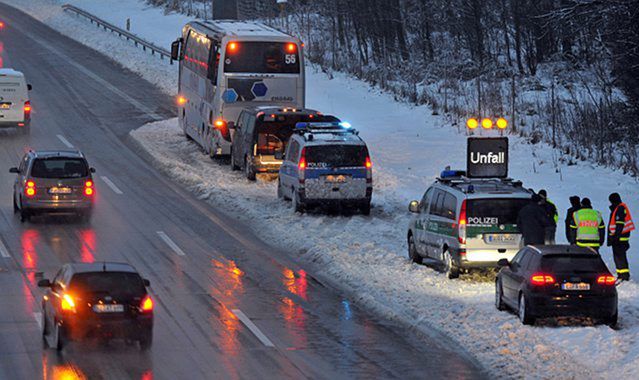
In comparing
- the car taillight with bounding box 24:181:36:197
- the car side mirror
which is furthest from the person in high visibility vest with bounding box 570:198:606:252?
the car taillight with bounding box 24:181:36:197

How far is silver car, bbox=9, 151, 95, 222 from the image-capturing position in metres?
32.1

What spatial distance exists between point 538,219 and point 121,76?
42765 mm

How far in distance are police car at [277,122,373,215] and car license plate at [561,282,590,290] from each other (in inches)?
501

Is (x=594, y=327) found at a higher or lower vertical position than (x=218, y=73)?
lower

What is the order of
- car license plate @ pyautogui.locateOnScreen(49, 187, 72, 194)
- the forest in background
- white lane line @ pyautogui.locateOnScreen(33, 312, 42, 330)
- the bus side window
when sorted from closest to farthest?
white lane line @ pyautogui.locateOnScreen(33, 312, 42, 330) → car license plate @ pyautogui.locateOnScreen(49, 187, 72, 194) → the forest in background → the bus side window

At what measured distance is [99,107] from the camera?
53969mm

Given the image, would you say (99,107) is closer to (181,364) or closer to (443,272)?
(443,272)

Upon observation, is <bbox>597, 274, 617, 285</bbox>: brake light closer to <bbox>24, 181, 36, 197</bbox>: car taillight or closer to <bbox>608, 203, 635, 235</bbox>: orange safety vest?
<bbox>608, 203, 635, 235</bbox>: orange safety vest

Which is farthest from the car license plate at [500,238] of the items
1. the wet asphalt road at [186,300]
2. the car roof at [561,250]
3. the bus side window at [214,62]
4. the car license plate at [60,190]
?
the bus side window at [214,62]

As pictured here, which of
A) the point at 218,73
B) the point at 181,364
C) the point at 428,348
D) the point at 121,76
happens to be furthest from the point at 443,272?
the point at 121,76

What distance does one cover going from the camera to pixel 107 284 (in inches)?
752

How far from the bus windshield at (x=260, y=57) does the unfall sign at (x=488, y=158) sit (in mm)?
13715

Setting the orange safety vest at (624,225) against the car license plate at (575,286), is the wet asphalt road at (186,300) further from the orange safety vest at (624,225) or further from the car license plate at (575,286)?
the orange safety vest at (624,225)

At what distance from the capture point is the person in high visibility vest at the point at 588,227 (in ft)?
78.7
